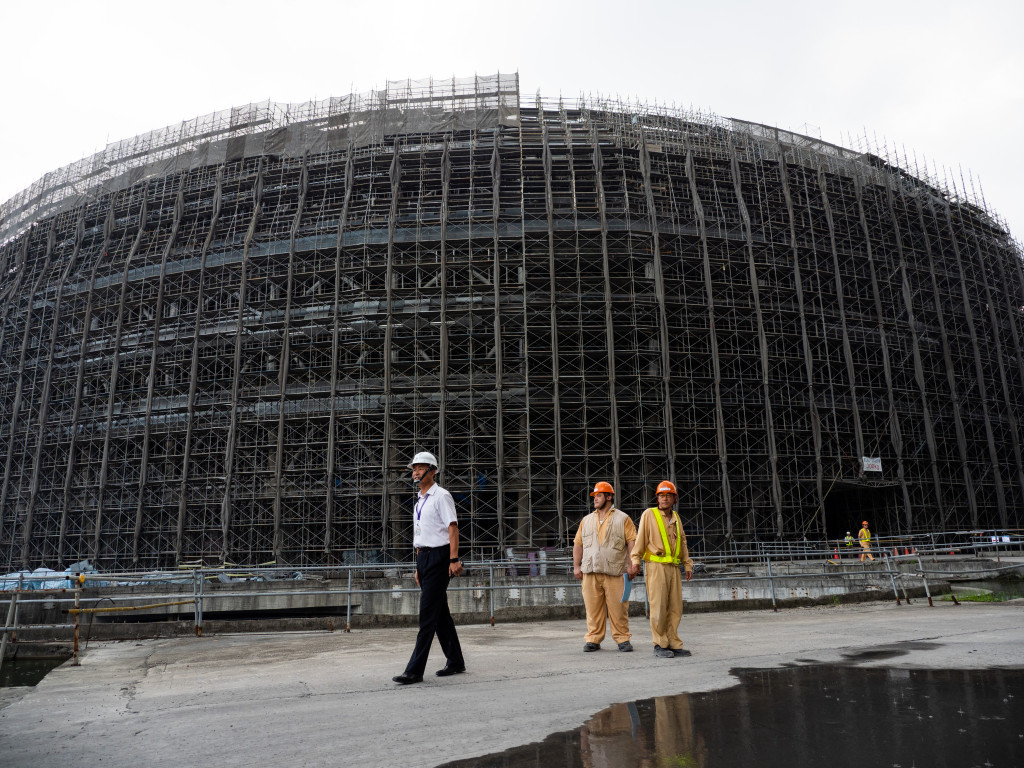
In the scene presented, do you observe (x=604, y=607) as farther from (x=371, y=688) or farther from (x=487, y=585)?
(x=487, y=585)

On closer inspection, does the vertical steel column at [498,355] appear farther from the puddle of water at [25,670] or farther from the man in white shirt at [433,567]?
the man in white shirt at [433,567]

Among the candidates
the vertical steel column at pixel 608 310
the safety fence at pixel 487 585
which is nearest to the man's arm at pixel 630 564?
the safety fence at pixel 487 585

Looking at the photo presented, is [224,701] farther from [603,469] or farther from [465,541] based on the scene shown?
[603,469]

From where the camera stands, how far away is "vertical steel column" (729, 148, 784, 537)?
22562 mm

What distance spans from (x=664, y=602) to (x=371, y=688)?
2.66 metres

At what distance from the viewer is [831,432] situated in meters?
24.9

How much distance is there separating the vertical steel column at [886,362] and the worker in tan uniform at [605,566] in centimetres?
2079

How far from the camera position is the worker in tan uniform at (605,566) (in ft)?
20.9

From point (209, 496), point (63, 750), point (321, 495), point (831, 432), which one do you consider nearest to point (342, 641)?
point (63, 750)

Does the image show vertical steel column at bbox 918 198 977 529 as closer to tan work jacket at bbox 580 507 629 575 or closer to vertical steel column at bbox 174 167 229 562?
tan work jacket at bbox 580 507 629 575

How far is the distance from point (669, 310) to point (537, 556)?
10.1 m

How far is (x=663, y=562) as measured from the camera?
6.19 m

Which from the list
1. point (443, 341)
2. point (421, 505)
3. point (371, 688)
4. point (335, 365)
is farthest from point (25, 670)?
point (443, 341)

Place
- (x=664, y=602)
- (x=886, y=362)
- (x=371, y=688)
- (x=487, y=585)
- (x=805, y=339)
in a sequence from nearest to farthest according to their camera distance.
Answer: (x=371, y=688) → (x=664, y=602) → (x=487, y=585) → (x=805, y=339) → (x=886, y=362)
